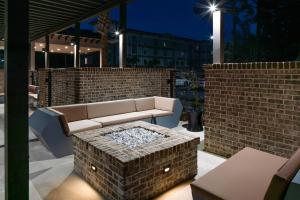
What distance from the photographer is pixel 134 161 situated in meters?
2.99

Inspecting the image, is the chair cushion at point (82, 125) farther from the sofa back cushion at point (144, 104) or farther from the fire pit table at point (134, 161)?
the sofa back cushion at point (144, 104)

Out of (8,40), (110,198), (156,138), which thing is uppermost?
(8,40)

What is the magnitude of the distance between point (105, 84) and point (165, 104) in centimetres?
187

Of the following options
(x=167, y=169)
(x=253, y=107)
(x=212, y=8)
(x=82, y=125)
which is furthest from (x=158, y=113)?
(x=167, y=169)

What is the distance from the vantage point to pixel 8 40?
2084 millimetres

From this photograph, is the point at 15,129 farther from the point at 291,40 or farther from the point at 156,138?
the point at 291,40

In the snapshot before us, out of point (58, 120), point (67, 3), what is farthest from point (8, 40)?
point (67, 3)

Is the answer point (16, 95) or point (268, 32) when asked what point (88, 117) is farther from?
point (268, 32)

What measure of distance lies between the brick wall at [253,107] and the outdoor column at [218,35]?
0.24 meters

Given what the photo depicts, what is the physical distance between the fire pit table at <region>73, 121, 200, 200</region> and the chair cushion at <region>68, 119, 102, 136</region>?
934 mm

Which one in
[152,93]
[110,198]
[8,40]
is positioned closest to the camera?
[8,40]

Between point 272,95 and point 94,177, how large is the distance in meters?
3.06

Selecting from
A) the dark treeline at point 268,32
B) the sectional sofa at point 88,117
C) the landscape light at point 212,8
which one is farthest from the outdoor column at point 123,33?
the dark treeline at point 268,32

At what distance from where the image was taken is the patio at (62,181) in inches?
127
